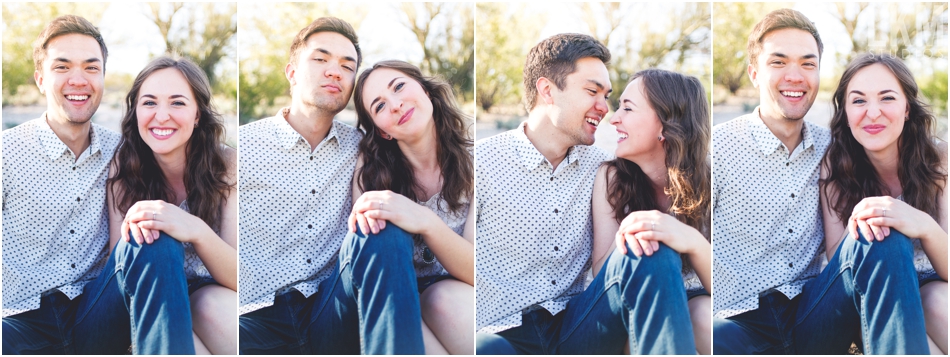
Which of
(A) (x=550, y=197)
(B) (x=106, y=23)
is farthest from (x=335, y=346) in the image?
A: (B) (x=106, y=23)

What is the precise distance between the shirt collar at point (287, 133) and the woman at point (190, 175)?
0.79 feet

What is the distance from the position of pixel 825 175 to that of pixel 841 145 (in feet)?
0.51

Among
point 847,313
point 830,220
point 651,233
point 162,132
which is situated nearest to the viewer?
point 651,233

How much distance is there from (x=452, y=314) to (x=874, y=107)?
2.16 meters

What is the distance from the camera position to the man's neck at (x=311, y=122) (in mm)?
3719

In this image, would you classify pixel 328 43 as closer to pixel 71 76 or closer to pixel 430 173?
pixel 430 173

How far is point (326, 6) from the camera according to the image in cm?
374

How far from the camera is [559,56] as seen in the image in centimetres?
370

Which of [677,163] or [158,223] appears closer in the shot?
[158,223]

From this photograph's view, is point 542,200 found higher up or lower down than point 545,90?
lower down

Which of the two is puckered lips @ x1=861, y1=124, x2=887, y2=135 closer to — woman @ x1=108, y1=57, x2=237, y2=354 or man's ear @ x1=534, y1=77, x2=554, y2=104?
man's ear @ x1=534, y1=77, x2=554, y2=104

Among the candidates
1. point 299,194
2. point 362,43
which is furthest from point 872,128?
point 299,194

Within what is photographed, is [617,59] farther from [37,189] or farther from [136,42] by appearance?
[37,189]

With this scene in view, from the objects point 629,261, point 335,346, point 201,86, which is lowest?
point 335,346
